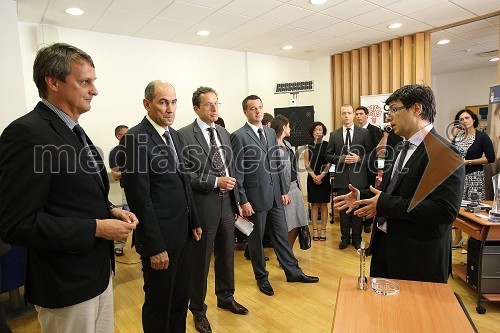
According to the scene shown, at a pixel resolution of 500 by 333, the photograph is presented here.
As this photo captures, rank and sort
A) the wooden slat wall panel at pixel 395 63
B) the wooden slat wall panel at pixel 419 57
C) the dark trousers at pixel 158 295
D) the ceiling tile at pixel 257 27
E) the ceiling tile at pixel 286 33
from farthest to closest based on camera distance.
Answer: the wooden slat wall panel at pixel 395 63 < the wooden slat wall panel at pixel 419 57 < the ceiling tile at pixel 286 33 < the ceiling tile at pixel 257 27 < the dark trousers at pixel 158 295

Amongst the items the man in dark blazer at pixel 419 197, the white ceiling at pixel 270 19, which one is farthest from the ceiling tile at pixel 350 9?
the man in dark blazer at pixel 419 197

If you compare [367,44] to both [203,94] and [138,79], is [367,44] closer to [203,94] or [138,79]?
[138,79]

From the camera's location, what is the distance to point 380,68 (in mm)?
6500

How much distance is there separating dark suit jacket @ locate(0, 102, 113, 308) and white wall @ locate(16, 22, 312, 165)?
3.17 meters

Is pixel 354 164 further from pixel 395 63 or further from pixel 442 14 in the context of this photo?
pixel 395 63

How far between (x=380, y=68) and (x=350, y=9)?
239 cm

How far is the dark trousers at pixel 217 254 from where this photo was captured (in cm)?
250

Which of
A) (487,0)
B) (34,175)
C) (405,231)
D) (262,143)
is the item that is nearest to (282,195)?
(262,143)

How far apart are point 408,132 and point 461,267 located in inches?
97.2

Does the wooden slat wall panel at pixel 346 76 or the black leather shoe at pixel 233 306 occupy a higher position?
the wooden slat wall panel at pixel 346 76

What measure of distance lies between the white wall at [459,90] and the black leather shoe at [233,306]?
1001 centimetres

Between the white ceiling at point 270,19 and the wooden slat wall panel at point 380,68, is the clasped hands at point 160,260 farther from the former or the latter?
the wooden slat wall panel at point 380,68

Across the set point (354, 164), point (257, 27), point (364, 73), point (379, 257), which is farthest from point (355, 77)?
point (379, 257)

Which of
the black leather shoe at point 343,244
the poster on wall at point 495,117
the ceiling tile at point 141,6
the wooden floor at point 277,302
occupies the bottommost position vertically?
the wooden floor at point 277,302
